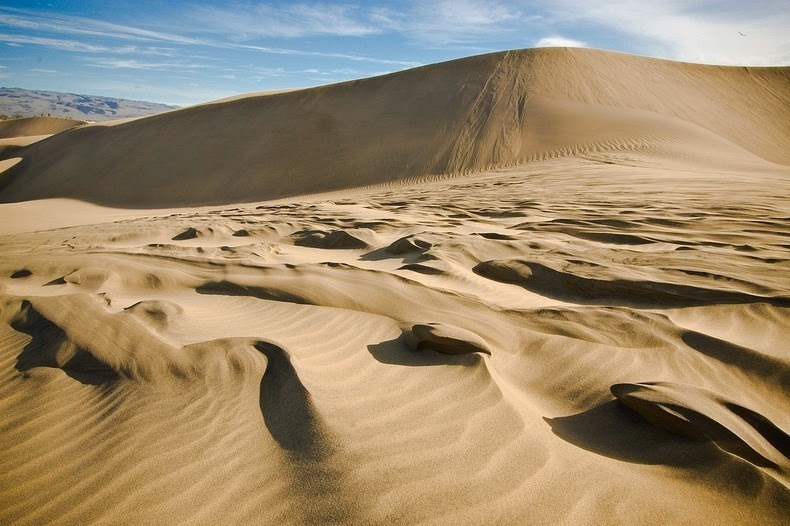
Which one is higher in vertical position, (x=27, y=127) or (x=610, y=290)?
(x=610, y=290)

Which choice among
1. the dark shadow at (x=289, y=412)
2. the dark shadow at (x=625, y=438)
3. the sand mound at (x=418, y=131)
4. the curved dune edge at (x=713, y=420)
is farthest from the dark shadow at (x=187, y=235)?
the sand mound at (x=418, y=131)

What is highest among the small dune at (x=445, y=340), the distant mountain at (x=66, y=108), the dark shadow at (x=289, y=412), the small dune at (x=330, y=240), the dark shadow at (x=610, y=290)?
the dark shadow at (x=610, y=290)

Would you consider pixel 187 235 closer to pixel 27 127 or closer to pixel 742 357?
pixel 742 357

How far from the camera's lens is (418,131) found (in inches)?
749

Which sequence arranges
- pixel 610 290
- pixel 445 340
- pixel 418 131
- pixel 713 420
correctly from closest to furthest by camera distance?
pixel 713 420
pixel 445 340
pixel 610 290
pixel 418 131

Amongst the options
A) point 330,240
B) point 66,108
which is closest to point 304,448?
point 330,240

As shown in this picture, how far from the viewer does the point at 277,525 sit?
1165 millimetres

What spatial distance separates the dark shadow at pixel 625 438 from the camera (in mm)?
1347

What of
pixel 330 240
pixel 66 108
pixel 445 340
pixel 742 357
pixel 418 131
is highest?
pixel 418 131

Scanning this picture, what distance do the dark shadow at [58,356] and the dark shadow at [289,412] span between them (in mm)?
701

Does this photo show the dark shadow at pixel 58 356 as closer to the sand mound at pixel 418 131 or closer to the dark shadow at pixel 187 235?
the dark shadow at pixel 187 235

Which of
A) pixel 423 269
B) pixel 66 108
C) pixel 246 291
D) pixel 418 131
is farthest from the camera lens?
pixel 66 108

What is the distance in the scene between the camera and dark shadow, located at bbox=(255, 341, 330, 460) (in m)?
1.44

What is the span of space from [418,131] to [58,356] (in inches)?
715
